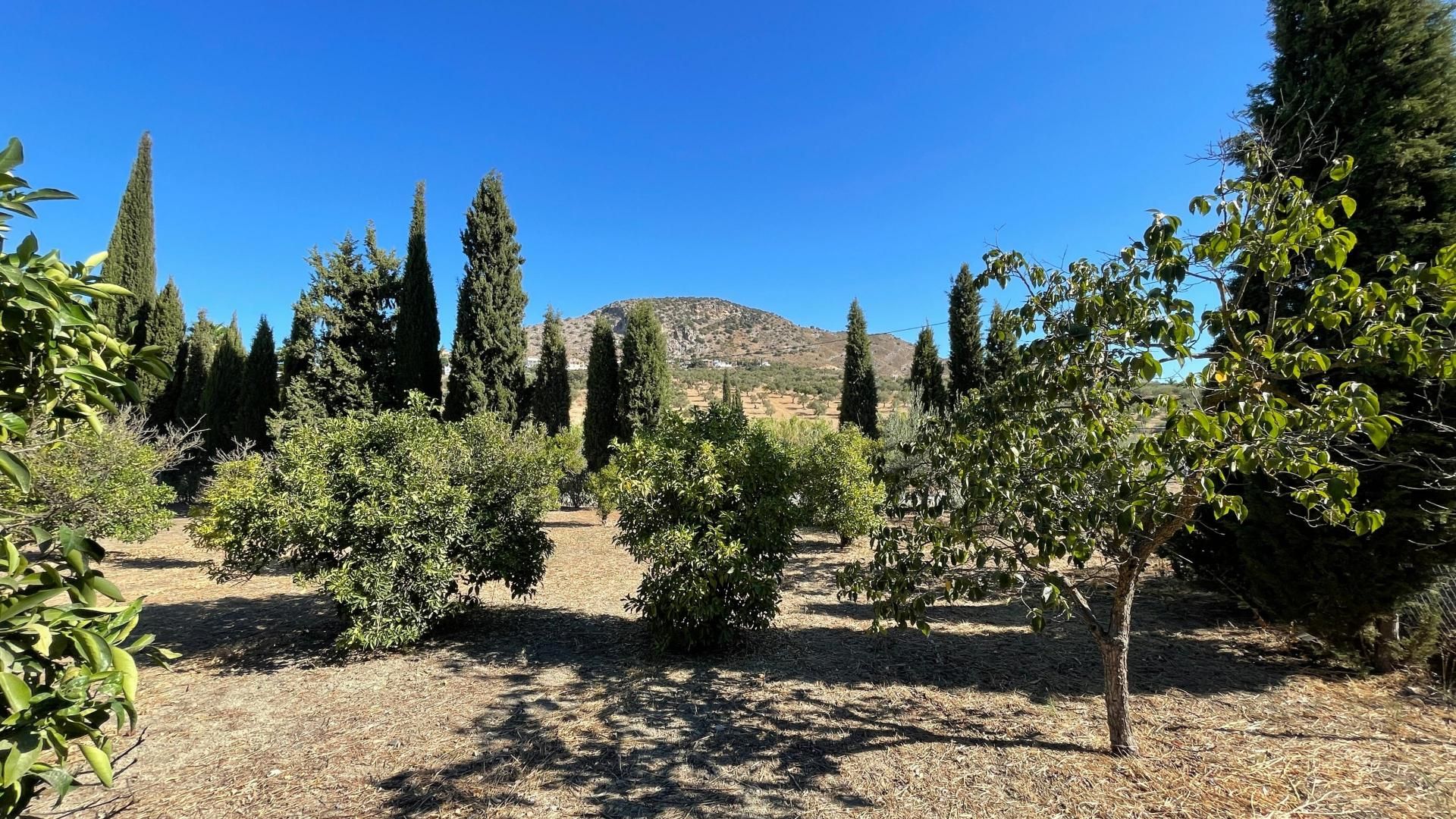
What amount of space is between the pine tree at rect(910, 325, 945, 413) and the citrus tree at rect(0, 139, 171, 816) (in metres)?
19.8

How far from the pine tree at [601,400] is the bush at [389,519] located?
37.7 ft

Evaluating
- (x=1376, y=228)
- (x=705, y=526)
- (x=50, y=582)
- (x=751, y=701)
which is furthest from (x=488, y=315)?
(x=1376, y=228)

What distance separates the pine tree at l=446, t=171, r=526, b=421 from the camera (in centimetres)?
1351

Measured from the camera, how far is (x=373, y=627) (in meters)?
5.30

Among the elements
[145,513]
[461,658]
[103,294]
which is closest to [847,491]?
[461,658]

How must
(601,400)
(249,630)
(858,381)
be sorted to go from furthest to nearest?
1. (858,381)
2. (601,400)
3. (249,630)

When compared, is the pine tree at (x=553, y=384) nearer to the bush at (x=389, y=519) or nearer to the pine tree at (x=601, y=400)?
the pine tree at (x=601, y=400)

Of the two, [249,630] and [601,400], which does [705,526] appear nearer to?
[249,630]

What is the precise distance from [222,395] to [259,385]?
105 inches

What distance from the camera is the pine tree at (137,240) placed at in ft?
60.1

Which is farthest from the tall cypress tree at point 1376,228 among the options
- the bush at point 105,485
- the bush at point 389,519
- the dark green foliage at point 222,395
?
the dark green foliage at point 222,395

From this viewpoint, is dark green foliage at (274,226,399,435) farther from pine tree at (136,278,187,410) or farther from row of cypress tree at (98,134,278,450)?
pine tree at (136,278,187,410)

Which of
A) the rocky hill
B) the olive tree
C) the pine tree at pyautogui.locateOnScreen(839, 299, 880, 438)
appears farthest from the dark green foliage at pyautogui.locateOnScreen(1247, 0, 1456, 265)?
the rocky hill

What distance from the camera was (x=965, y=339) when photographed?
60.5 ft
